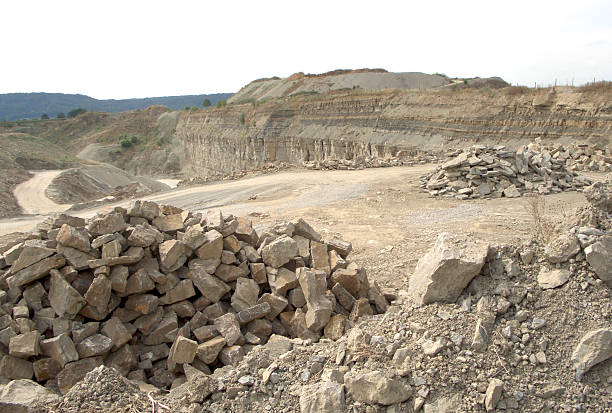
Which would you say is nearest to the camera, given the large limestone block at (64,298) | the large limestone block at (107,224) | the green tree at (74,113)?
the large limestone block at (64,298)

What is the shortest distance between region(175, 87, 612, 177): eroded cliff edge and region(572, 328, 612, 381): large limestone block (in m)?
16.8

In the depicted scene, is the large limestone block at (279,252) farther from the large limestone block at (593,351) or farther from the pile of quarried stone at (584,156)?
the pile of quarried stone at (584,156)

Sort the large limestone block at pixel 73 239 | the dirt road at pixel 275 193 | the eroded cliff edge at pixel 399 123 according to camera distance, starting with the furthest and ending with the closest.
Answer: the eroded cliff edge at pixel 399 123, the dirt road at pixel 275 193, the large limestone block at pixel 73 239

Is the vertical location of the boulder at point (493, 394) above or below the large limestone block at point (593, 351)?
below

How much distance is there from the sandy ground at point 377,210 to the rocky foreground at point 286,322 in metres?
1.57

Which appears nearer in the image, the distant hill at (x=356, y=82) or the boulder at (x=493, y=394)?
the boulder at (x=493, y=394)

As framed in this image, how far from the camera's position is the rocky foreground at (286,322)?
3512 mm

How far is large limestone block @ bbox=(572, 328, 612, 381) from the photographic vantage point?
3.50 m

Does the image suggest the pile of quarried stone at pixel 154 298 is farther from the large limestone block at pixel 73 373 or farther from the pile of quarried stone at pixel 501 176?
the pile of quarried stone at pixel 501 176

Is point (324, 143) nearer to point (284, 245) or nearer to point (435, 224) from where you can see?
point (435, 224)

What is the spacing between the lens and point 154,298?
5.55m

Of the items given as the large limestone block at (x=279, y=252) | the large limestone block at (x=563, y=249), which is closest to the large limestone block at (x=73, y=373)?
the large limestone block at (x=279, y=252)

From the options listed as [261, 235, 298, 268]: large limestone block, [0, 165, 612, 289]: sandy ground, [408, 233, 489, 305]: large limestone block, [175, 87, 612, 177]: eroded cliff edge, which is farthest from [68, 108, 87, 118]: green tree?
[408, 233, 489, 305]: large limestone block

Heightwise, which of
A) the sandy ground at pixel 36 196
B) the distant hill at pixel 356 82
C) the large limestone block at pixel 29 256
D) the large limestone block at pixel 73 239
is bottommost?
the sandy ground at pixel 36 196
